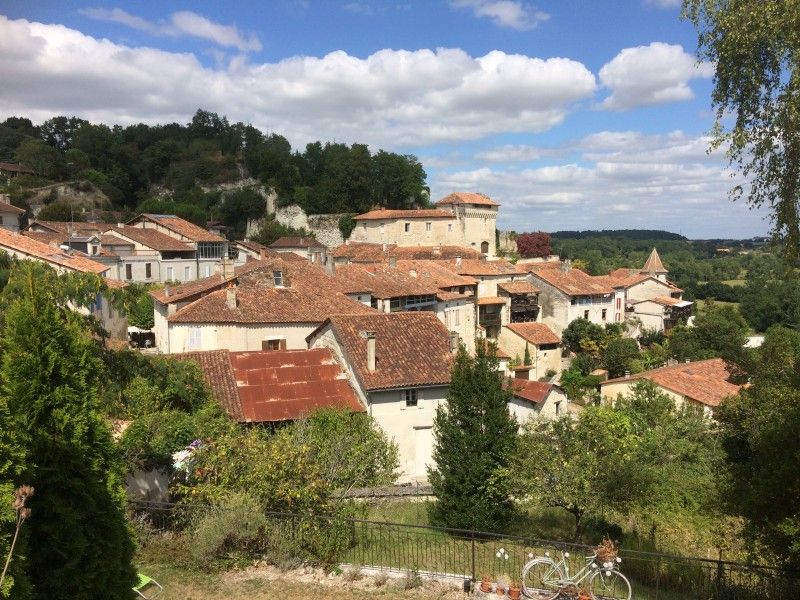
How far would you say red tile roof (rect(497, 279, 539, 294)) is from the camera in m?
49.7

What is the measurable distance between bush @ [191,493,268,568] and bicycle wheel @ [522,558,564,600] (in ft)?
15.6

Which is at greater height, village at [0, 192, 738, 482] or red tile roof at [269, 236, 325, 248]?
red tile roof at [269, 236, 325, 248]

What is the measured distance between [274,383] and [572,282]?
37063 mm

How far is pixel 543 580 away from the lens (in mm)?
9586

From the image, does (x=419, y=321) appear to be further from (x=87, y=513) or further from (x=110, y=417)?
(x=87, y=513)

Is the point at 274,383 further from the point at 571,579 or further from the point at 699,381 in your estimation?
the point at 699,381

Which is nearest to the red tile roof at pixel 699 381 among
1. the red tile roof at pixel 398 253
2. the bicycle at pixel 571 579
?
the bicycle at pixel 571 579

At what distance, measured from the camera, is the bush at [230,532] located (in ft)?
34.7

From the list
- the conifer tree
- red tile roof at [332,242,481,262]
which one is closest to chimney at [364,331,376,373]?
the conifer tree

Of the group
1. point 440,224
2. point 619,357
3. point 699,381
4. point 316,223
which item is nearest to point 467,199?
point 440,224

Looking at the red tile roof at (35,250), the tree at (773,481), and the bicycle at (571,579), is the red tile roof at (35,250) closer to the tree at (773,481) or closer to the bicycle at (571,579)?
the bicycle at (571,579)

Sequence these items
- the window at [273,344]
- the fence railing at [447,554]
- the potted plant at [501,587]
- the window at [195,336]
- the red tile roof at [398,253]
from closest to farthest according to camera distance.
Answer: the potted plant at [501,587] < the fence railing at [447,554] < the window at [195,336] < the window at [273,344] < the red tile roof at [398,253]

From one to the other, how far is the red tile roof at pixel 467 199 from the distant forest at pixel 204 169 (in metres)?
9.97

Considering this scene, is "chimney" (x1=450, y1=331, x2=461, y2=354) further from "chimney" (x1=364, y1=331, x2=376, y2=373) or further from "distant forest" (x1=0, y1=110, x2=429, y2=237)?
"distant forest" (x1=0, y1=110, x2=429, y2=237)
